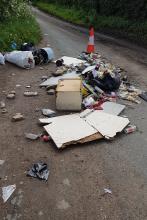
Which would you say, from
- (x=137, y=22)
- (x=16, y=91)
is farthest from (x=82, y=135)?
(x=137, y=22)

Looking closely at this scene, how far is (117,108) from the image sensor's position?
23.6ft

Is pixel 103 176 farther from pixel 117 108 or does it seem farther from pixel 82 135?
pixel 117 108

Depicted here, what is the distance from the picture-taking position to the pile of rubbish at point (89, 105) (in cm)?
594

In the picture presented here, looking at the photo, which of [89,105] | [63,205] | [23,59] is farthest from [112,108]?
[23,59]

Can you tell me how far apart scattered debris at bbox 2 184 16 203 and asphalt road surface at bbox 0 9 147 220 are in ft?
0.18

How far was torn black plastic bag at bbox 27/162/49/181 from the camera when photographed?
192 inches

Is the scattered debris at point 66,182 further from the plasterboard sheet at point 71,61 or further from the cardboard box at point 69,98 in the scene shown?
the plasterboard sheet at point 71,61

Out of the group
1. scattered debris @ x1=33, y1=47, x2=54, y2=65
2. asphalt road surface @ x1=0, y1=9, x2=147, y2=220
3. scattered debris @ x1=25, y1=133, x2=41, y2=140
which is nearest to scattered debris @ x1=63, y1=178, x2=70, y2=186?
asphalt road surface @ x1=0, y1=9, x2=147, y2=220

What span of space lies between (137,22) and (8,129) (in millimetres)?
13020

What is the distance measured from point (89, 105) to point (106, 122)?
898mm

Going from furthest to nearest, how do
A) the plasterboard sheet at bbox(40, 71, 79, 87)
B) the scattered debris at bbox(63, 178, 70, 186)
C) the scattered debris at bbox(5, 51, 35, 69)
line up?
the scattered debris at bbox(5, 51, 35, 69) < the plasterboard sheet at bbox(40, 71, 79, 87) < the scattered debris at bbox(63, 178, 70, 186)

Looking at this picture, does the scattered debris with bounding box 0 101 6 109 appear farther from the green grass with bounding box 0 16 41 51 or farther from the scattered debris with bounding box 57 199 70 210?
the green grass with bounding box 0 16 41 51

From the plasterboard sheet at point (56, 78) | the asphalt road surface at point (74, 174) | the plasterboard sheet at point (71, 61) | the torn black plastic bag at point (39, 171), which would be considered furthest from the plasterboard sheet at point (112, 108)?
the plasterboard sheet at point (71, 61)

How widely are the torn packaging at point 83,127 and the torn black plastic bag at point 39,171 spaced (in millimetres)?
563
